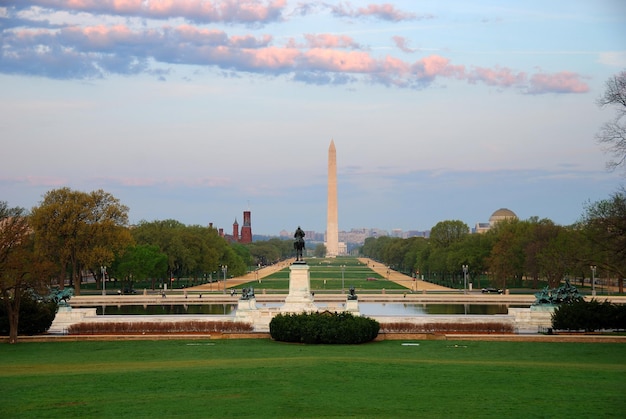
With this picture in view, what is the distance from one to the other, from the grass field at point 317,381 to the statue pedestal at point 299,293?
8.34 metres

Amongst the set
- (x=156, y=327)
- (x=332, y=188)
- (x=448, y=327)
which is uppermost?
(x=332, y=188)

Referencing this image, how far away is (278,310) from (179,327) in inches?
173

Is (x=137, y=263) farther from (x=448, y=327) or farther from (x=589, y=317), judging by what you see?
(x=589, y=317)

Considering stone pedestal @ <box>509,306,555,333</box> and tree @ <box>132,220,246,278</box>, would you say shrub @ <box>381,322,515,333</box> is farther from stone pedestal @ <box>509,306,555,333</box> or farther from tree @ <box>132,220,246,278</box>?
tree @ <box>132,220,246,278</box>

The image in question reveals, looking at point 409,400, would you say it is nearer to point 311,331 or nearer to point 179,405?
point 179,405

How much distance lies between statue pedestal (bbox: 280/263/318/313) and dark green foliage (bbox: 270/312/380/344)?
581 cm

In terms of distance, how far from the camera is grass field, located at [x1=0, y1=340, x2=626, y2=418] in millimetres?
18562

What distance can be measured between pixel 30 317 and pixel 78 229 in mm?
36667

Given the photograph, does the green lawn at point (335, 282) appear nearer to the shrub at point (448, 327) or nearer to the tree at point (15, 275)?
the shrub at point (448, 327)

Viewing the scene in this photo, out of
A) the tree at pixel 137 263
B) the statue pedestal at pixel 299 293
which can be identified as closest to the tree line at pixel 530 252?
the statue pedestal at pixel 299 293

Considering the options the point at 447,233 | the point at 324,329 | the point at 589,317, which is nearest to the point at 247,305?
the point at 324,329

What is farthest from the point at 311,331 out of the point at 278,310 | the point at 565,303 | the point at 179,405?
the point at 179,405

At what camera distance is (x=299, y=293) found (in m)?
39.8

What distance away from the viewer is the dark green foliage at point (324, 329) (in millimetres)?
32312
